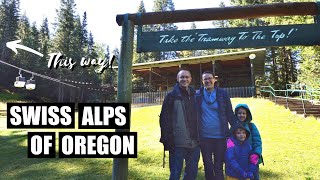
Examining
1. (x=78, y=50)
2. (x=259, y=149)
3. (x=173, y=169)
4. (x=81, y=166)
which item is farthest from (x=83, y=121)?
(x=78, y=50)

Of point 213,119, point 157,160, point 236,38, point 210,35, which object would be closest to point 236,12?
point 236,38

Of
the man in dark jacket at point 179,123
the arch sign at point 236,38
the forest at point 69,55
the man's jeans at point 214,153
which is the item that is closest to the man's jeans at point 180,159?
the man in dark jacket at point 179,123

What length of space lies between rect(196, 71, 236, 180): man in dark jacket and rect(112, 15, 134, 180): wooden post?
39.8 inches

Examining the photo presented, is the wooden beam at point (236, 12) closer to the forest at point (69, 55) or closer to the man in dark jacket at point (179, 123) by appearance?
the man in dark jacket at point (179, 123)

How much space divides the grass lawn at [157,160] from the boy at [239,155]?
2.87 metres

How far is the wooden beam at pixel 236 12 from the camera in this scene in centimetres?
396

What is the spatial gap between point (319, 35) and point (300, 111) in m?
11.3

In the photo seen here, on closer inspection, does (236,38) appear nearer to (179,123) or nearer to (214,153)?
(179,123)

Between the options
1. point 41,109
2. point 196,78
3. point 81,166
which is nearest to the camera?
point 41,109

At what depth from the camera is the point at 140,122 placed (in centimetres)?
1440

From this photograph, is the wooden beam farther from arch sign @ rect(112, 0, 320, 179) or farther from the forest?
the forest

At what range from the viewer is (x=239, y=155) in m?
4.12

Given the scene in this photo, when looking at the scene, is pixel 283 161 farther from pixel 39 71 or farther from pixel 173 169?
pixel 39 71

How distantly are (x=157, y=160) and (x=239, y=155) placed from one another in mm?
4499
